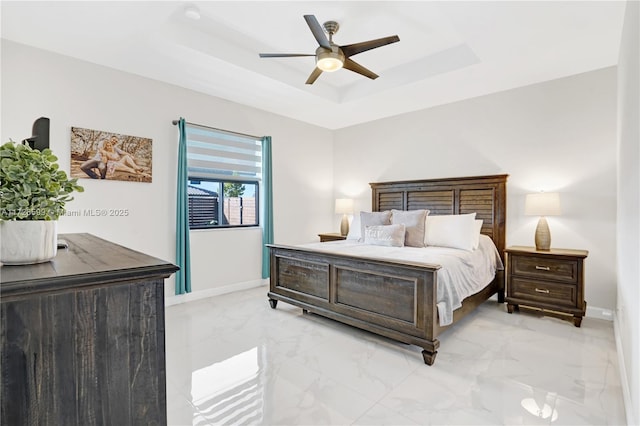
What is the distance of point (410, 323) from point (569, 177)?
8.57 ft

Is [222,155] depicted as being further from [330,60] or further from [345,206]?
[330,60]

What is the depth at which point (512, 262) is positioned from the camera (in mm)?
3545

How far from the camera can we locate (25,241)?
2.97 feet

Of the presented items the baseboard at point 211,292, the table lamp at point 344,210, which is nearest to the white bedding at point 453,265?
the table lamp at point 344,210

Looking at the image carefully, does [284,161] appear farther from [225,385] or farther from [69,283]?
[69,283]

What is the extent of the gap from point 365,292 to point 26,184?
249 cm

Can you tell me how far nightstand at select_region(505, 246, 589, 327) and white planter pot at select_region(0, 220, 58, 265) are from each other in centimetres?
388

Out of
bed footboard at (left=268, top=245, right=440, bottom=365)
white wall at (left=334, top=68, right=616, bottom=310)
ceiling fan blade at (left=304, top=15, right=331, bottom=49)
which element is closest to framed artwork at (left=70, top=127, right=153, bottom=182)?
bed footboard at (left=268, top=245, right=440, bottom=365)

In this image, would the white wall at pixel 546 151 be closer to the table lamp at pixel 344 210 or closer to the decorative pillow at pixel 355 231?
the table lamp at pixel 344 210

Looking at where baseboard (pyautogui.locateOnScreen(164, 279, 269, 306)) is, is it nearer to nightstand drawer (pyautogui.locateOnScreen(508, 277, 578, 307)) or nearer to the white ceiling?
the white ceiling

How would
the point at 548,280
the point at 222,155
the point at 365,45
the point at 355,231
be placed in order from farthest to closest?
the point at 355,231, the point at 222,155, the point at 548,280, the point at 365,45

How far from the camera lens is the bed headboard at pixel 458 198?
4012mm

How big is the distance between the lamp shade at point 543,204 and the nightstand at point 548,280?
0.41 meters

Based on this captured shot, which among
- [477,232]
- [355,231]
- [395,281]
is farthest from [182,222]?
[477,232]
